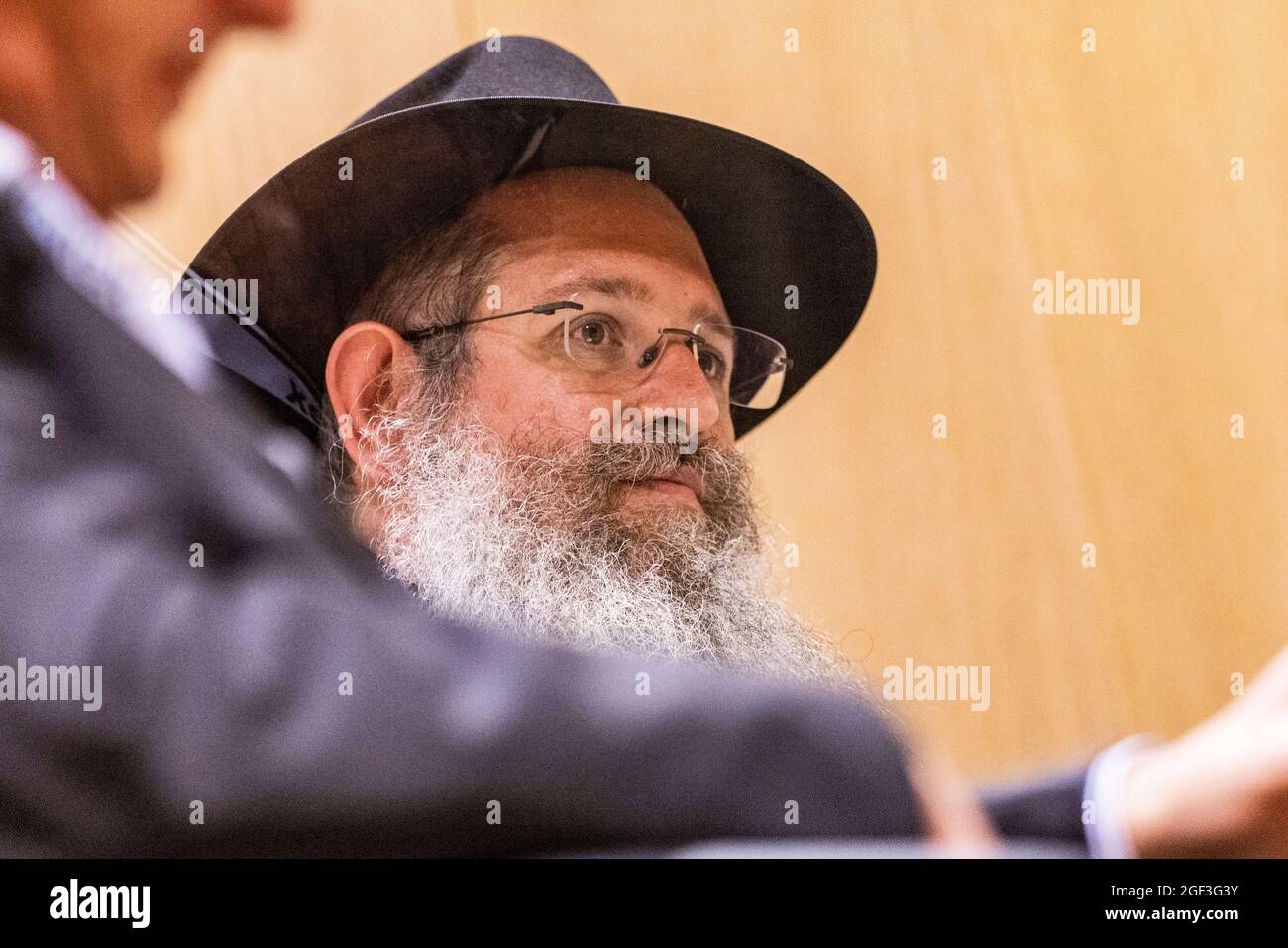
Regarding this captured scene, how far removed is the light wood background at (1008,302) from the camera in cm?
130

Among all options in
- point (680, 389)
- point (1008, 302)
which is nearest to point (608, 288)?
point (680, 389)

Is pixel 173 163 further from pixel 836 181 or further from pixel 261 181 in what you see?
pixel 836 181

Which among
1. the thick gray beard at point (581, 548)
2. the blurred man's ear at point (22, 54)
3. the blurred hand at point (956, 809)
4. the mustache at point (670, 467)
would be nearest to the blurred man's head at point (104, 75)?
the blurred man's ear at point (22, 54)

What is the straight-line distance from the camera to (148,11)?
1187mm

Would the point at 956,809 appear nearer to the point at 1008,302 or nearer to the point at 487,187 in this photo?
the point at 1008,302

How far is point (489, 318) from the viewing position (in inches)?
53.6

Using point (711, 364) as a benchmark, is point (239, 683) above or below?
below

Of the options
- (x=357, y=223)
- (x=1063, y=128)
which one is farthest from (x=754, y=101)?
(x=357, y=223)

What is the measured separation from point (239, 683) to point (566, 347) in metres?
0.79

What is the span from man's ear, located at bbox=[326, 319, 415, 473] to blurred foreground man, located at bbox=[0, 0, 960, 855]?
0.54 m

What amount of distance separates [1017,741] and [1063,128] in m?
0.72

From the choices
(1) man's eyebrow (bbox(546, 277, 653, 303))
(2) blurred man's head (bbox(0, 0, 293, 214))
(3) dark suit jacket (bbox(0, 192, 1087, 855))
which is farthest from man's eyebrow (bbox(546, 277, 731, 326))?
(3) dark suit jacket (bbox(0, 192, 1087, 855))

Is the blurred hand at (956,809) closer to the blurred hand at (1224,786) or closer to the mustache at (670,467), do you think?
the blurred hand at (1224,786)

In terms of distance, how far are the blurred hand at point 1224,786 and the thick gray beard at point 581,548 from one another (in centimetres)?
34
